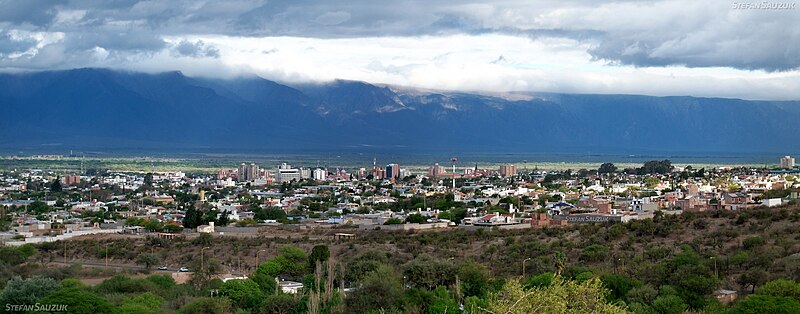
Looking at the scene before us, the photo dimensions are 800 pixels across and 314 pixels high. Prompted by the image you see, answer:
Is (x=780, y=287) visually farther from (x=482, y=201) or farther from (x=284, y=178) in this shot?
(x=284, y=178)

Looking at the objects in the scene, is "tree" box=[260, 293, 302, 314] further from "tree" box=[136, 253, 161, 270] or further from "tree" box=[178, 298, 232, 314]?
"tree" box=[136, 253, 161, 270]

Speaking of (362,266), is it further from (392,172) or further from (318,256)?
(392,172)

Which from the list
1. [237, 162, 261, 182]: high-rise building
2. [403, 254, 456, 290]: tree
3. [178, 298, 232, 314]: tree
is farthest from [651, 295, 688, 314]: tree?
[237, 162, 261, 182]: high-rise building

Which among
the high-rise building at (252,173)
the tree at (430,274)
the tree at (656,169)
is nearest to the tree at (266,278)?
the tree at (430,274)

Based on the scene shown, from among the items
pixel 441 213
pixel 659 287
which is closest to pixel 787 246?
pixel 659 287

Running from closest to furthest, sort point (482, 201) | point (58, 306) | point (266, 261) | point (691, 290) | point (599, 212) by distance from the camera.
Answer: point (58, 306) < point (691, 290) < point (266, 261) < point (599, 212) < point (482, 201)

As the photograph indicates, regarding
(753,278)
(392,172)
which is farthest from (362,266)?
(392,172)
